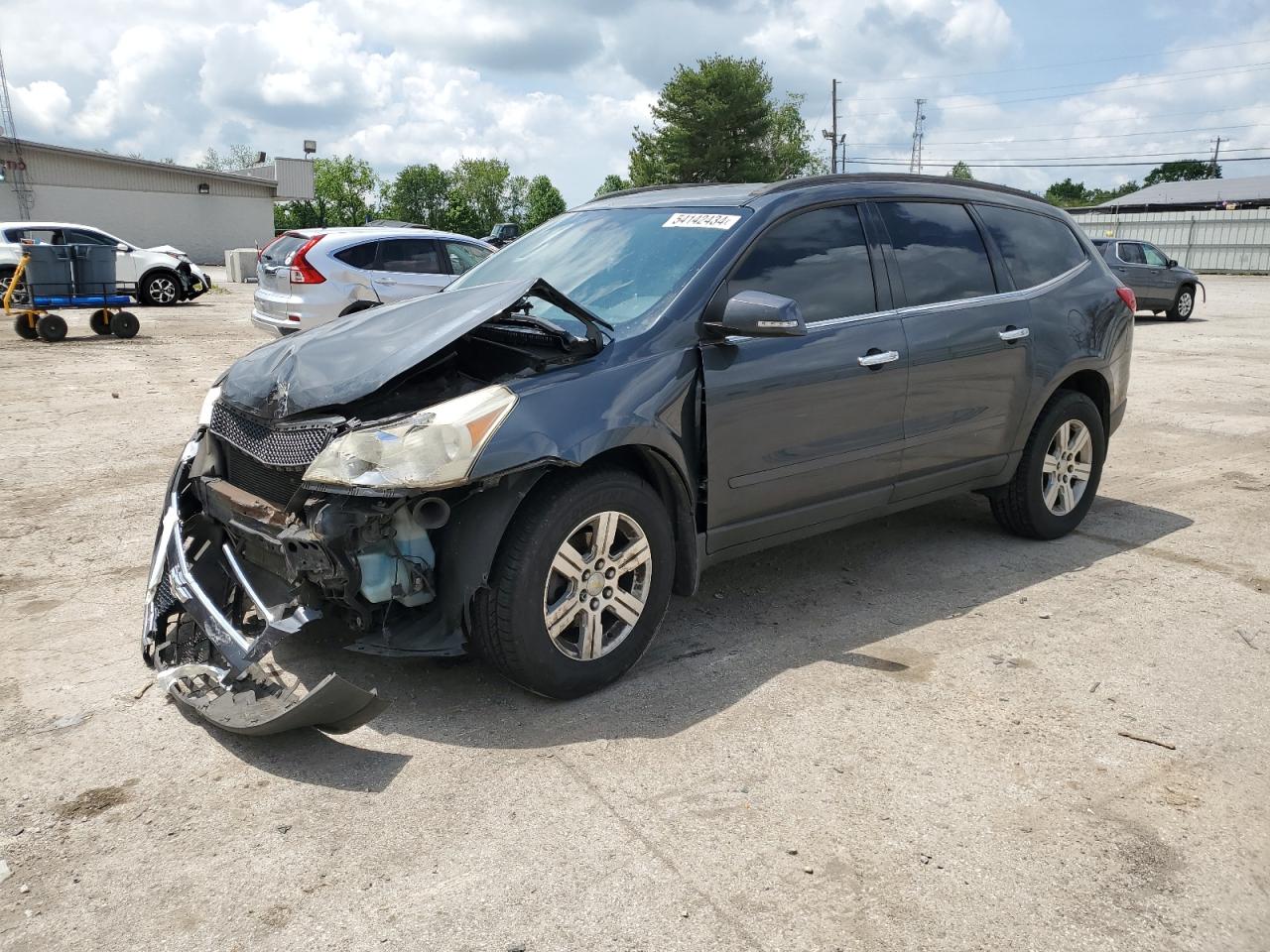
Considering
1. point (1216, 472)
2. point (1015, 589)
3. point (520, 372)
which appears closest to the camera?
point (520, 372)

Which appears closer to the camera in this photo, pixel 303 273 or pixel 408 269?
pixel 303 273

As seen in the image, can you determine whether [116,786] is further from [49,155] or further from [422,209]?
[422,209]

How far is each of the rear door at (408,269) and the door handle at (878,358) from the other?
27.9 feet

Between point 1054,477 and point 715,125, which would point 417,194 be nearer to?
point 715,125

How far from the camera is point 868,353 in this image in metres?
4.43

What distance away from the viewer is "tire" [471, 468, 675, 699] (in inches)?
133

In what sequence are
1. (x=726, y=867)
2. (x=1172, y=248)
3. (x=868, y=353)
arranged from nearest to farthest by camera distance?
(x=726, y=867) < (x=868, y=353) < (x=1172, y=248)

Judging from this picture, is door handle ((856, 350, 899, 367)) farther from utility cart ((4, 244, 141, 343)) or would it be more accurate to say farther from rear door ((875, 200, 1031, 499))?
utility cart ((4, 244, 141, 343))

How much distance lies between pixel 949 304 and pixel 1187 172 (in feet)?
403

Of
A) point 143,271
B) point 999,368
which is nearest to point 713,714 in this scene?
point 999,368

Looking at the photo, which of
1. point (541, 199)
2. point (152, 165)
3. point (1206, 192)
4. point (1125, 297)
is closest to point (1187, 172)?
point (1206, 192)

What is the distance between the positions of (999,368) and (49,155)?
4114cm

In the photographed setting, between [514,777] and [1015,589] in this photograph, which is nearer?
[514,777]

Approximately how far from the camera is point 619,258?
4.36 m
